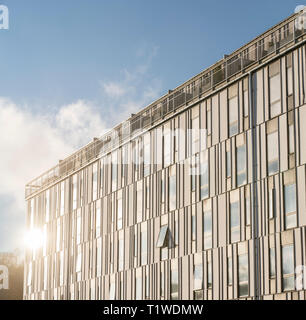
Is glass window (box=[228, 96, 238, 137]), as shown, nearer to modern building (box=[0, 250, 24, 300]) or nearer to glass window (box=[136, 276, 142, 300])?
glass window (box=[136, 276, 142, 300])

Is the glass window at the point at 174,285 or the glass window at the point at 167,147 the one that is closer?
the glass window at the point at 174,285

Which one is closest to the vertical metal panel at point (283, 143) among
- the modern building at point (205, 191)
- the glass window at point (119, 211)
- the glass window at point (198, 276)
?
the modern building at point (205, 191)

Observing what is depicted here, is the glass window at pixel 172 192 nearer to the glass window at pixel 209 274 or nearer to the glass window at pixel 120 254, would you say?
the glass window at pixel 209 274

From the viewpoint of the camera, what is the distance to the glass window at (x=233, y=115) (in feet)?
130

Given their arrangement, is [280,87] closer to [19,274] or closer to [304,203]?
Answer: [304,203]

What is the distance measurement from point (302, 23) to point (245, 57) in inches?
174

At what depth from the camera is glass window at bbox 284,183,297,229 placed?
34.8 metres

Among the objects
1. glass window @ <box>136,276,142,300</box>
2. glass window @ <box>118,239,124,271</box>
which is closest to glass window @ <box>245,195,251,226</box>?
glass window @ <box>136,276,142,300</box>

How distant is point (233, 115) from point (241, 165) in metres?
2.78

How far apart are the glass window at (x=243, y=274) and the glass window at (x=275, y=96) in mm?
7051

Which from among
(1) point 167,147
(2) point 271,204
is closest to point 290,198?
(2) point 271,204

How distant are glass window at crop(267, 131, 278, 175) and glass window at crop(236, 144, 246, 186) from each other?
2.04 meters
